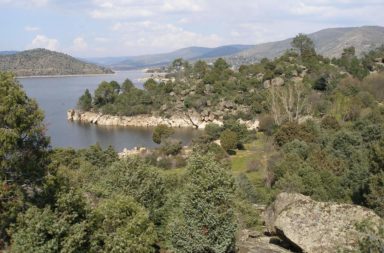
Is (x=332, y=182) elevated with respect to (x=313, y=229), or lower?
lower

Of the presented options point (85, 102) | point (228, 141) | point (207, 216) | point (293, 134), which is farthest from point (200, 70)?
point (207, 216)

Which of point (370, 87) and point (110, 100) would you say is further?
point (110, 100)

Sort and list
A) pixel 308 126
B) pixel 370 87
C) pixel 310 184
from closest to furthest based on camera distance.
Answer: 1. pixel 310 184
2. pixel 308 126
3. pixel 370 87

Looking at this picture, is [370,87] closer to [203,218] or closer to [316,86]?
[316,86]

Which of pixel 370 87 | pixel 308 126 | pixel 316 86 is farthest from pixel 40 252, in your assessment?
pixel 316 86

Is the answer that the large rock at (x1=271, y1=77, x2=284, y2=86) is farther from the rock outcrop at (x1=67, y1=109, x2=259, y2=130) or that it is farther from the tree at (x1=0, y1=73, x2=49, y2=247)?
the tree at (x1=0, y1=73, x2=49, y2=247)

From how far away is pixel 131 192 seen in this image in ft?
72.2

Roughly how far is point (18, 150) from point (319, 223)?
413 inches

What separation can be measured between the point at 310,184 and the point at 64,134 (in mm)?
65520

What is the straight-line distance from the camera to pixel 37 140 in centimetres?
1436

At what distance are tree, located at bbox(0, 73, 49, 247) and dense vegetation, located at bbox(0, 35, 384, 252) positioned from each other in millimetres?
31

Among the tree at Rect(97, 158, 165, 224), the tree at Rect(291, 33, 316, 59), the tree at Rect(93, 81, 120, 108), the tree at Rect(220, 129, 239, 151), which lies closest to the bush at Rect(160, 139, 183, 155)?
the tree at Rect(220, 129, 239, 151)

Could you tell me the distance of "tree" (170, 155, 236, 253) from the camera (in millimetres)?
16234

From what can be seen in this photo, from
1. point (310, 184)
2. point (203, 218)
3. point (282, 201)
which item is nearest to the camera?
point (203, 218)
